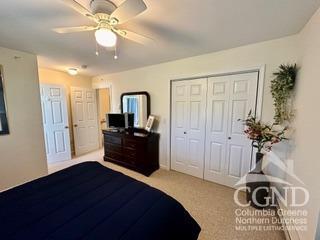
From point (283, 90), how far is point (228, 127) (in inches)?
36.2

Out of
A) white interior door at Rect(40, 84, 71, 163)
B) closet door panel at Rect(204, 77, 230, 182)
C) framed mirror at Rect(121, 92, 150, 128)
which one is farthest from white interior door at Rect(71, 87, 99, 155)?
closet door panel at Rect(204, 77, 230, 182)

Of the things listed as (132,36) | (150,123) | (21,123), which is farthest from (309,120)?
(21,123)

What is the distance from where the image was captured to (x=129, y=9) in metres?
1.11

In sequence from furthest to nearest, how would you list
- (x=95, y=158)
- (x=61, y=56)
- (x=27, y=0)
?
(x=95, y=158), (x=61, y=56), (x=27, y=0)

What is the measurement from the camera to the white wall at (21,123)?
92.1 inches

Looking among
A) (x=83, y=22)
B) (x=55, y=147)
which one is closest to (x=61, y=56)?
(x=83, y=22)

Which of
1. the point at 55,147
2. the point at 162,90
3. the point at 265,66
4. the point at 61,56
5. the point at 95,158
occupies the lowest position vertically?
the point at 95,158

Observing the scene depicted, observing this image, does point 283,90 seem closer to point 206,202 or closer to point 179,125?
point 179,125

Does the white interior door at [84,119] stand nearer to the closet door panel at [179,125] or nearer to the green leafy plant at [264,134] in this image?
the closet door panel at [179,125]

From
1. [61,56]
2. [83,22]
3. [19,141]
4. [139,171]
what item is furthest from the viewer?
[139,171]

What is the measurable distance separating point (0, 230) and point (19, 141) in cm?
204

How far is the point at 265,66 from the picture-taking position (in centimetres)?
212

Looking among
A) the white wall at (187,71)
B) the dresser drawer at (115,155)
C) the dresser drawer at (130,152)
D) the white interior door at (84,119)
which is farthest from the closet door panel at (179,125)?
the white interior door at (84,119)

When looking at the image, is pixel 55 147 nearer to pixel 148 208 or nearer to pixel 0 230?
pixel 0 230
